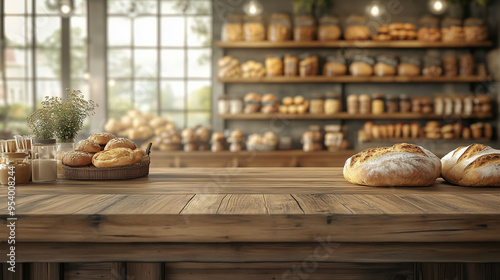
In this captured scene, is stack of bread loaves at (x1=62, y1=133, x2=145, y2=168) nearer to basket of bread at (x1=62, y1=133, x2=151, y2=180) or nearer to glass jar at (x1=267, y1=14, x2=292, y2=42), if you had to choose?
basket of bread at (x1=62, y1=133, x2=151, y2=180)

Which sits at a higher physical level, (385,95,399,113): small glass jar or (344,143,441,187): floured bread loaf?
(385,95,399,113): small glass jar

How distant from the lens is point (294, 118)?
390cm

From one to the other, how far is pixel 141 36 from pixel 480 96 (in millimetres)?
3379

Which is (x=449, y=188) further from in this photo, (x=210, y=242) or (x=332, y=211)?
(x=210, y=242)

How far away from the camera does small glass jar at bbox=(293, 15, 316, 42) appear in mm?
3836

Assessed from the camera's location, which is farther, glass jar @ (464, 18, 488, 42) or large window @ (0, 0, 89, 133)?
large window @ (0, 0, 89, 133)

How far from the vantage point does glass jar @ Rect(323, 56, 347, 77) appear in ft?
12.7

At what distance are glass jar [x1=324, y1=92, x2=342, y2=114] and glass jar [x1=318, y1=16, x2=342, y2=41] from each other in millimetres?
531

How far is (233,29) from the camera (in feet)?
12.6

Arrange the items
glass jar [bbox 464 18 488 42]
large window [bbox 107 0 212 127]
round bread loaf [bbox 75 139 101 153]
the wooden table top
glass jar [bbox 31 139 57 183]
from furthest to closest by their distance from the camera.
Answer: large window [bbox 107 0 212 127] < glass jar [bbox 464 18 488 42] < round bread loaf [bbox 75 139 101 153] < glass jar [bbox 31 139 57 183] < the wooden table top

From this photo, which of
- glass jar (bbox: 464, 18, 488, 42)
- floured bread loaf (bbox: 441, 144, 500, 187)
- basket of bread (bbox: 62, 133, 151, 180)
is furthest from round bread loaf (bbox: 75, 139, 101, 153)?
glass jar (bbox: 464, 18, 488, 42)

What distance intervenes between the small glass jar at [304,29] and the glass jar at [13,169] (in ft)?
9.58

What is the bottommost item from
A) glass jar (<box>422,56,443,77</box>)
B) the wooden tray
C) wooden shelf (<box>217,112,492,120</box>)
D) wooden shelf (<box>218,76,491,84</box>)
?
the wooden tray

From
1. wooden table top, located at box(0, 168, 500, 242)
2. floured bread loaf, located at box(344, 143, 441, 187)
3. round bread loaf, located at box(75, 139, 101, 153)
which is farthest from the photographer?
round bread loaf, located at box(75, 139, 101, 153)
